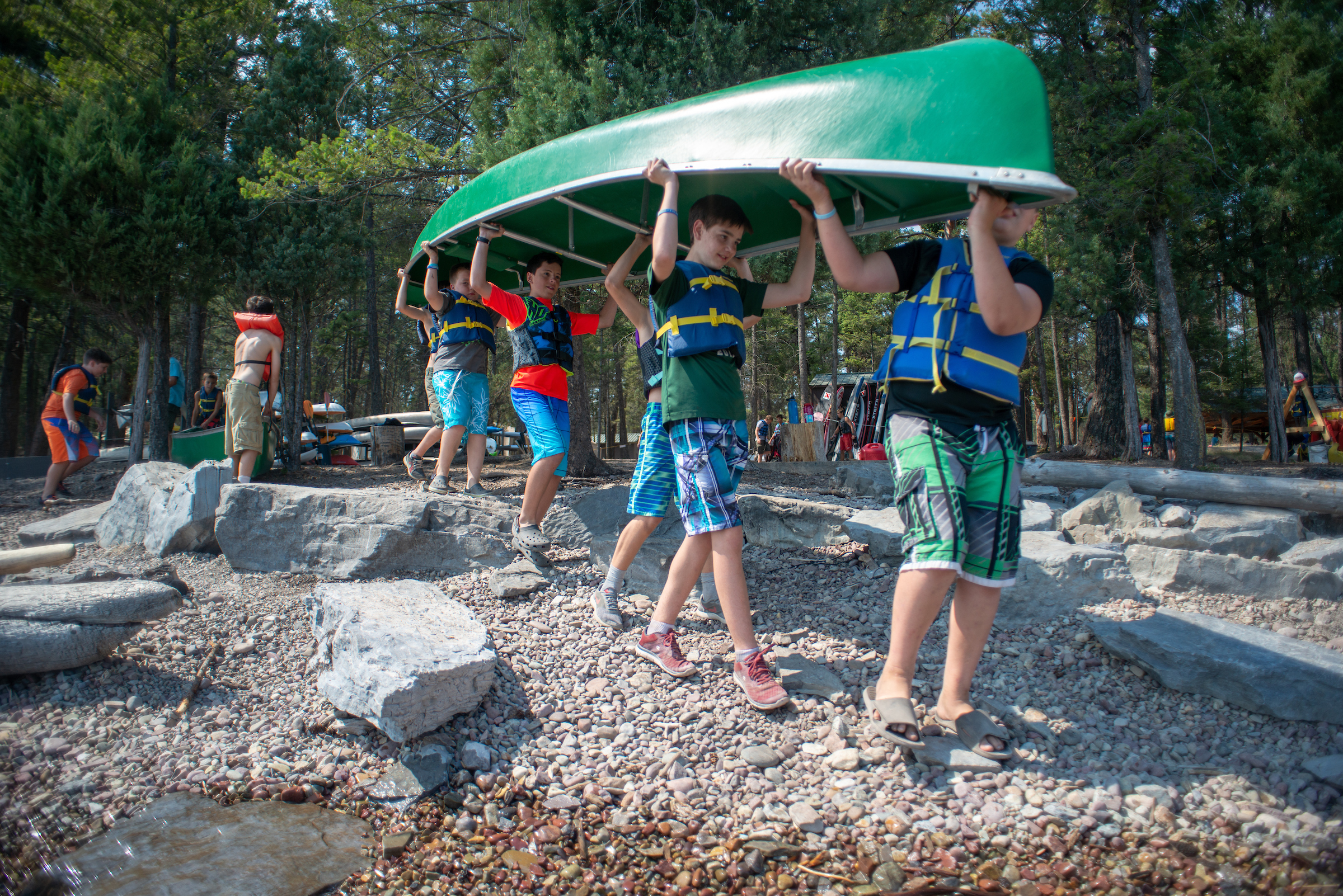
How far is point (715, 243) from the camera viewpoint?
9.32 ft

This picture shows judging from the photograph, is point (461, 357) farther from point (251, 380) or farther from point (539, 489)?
point (251, 380)

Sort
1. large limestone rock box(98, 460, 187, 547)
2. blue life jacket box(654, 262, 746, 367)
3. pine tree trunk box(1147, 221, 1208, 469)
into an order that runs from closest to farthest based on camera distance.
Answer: blue life jacket box(654, 262, 746, 367) < large limestone rock box(98, 460, 187, 547) < pine tree trunk box(1147, 221, 1208, 469)

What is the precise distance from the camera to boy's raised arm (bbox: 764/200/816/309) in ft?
9.74

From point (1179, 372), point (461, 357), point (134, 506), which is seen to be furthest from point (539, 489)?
point (1179, 372)

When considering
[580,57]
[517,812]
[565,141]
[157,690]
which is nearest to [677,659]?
[517,812]

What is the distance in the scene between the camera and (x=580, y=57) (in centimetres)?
752

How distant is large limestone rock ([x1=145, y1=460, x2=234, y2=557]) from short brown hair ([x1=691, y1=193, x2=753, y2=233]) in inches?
149

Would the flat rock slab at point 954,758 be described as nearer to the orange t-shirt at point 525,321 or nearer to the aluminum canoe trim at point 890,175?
the aluminum canoe trim at point 890,175

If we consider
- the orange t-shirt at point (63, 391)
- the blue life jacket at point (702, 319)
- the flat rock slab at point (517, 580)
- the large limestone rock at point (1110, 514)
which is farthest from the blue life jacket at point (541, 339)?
the orange t-shirt at point (63, 391)

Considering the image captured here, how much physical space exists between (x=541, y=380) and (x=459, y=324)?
134 cm

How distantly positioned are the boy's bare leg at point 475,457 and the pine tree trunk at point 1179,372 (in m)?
9.41

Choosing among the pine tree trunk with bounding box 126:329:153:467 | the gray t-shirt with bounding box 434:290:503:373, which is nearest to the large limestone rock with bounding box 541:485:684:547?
the gray t-shirt with bounding box 434:290:503:373

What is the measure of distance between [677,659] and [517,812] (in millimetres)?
896

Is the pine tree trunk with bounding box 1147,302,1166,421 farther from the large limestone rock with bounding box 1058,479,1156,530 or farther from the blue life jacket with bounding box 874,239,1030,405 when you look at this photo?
the blue life jacket with bounding box 874,239,1030,405
